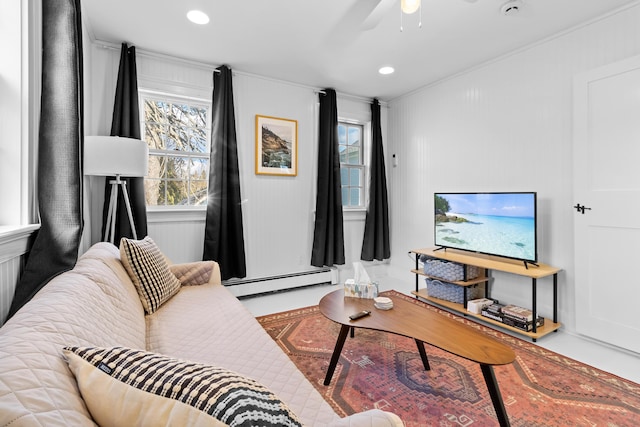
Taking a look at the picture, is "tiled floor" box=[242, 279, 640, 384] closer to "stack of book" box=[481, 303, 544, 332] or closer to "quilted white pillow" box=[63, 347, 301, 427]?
"stack of book" box=[481, 303, 544, 332]

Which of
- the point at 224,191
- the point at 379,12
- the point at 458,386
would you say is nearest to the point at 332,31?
the point at 379,12

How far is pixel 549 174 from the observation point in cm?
280

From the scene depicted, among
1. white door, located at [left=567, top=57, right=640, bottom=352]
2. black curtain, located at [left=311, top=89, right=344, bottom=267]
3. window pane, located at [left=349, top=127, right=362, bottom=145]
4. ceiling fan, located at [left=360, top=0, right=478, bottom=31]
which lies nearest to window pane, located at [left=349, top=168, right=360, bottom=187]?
window pane, located at [left=349, top=127, right=362, bottom=145]

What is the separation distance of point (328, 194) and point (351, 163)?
2.55ft

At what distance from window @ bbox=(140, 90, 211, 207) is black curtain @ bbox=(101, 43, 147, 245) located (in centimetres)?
28

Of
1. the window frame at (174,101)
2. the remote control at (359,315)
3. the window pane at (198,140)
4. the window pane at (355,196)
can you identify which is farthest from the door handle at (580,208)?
the window pane at (198,140)

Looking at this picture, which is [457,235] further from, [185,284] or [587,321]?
[185,284]

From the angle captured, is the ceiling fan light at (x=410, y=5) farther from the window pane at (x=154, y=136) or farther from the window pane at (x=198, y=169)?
the window pane at (x=154, y=136)

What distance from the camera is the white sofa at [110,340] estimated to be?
535 mm

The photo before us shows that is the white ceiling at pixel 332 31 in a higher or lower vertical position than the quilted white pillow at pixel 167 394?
higher

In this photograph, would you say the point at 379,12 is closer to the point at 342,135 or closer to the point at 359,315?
the point at 359,315

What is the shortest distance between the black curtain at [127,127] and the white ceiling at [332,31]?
0.81 feet

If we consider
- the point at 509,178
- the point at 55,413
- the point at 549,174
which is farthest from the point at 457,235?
the point at 55,413

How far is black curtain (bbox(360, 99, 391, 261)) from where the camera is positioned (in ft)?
14.3
